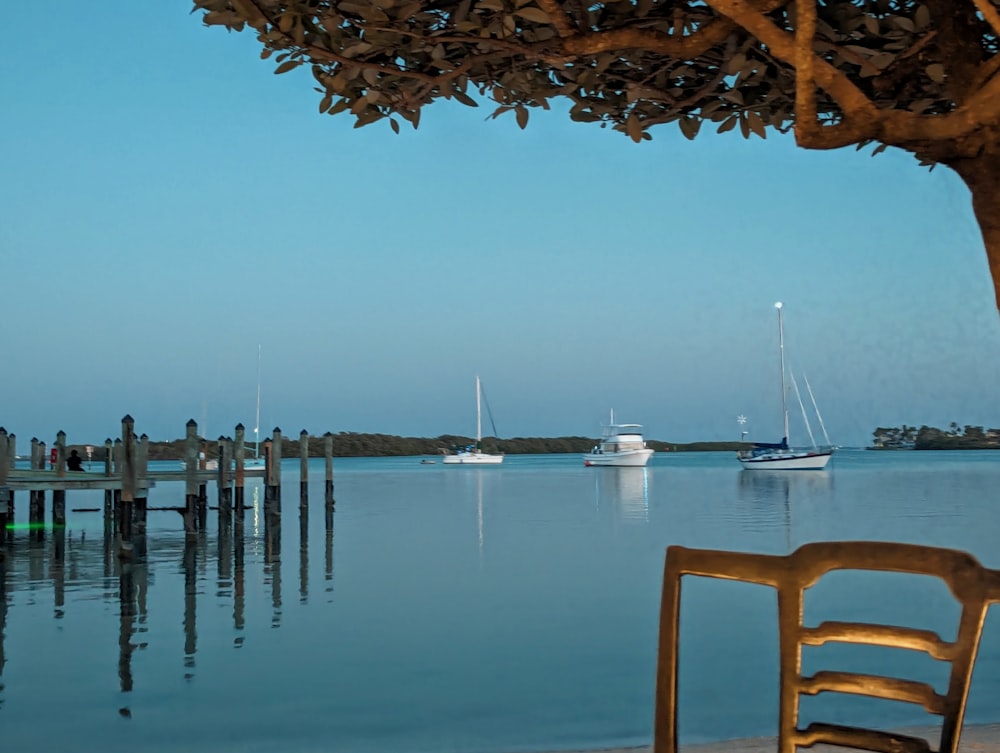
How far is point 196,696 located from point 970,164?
794cm

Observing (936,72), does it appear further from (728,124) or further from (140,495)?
(140,495)

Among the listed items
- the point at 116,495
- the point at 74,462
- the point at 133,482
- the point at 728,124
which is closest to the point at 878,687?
the point at 728,124

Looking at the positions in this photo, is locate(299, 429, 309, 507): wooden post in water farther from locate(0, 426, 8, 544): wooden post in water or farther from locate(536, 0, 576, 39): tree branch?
locate(536, 0, 576, 39): tree branch

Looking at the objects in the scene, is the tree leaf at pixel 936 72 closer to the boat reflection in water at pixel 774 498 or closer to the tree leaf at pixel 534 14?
the tree leaf at pixel 534 14

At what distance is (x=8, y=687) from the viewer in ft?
29.9

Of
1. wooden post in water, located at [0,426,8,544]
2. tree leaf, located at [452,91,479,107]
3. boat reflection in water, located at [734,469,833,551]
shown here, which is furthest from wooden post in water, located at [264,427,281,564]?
tree leaf, located at [452,91,479,107]

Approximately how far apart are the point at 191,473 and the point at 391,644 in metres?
8.80

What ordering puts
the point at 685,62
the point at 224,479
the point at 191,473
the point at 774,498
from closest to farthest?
the point at 685,62
the point at 191,473
the point at 224,479
the point at 774,498

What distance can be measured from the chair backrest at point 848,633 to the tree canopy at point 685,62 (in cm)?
135

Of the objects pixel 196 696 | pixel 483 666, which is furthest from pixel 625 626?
pixel 196 696

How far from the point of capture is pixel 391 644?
37.7 ft

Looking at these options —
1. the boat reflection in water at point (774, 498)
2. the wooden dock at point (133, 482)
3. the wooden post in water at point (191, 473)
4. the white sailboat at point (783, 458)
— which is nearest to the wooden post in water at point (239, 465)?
the wooden dock at point (133, 482)

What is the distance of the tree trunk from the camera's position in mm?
2719

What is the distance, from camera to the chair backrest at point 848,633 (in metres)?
1.65
